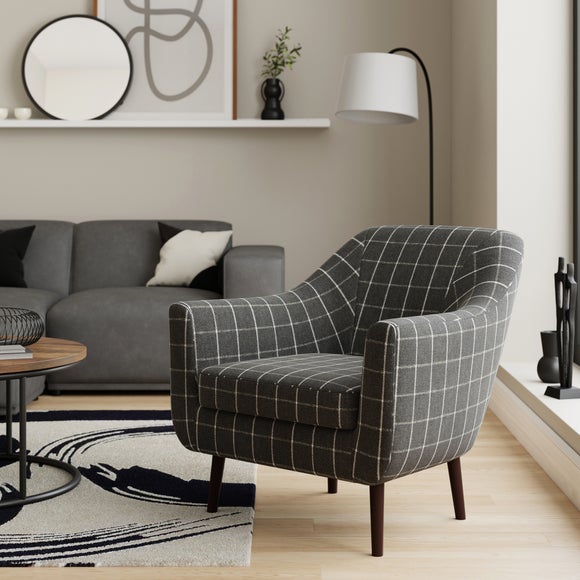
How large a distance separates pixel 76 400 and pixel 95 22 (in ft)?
6.99

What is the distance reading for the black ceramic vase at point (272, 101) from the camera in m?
4.72

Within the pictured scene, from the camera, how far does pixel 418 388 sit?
2074 millimetres

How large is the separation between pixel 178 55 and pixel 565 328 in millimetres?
2761

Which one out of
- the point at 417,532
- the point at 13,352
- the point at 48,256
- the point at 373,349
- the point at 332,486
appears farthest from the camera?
the point at 48,256

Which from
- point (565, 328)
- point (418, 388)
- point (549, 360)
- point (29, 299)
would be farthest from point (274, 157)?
point (418, 388)

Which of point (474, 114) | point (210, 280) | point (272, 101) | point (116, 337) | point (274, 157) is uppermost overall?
point (272, 101)

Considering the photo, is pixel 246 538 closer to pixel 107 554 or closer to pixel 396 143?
pixel 107 554

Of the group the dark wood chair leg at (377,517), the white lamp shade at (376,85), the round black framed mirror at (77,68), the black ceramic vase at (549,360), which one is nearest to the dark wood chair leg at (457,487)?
the dark wood chair leg at (377,517)

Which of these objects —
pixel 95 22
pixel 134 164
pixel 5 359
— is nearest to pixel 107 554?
pixel 5 359

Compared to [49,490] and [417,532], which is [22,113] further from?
[417,532]

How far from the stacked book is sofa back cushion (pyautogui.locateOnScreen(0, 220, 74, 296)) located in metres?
2.01

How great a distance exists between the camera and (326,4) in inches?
190

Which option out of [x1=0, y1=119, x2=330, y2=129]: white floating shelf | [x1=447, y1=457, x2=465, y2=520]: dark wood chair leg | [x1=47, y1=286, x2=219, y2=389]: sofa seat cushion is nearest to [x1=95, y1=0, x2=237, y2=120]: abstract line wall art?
[x1=0, y1=119, x2=330, y2=129]: white floating shelf

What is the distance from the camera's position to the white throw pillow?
427 cm
